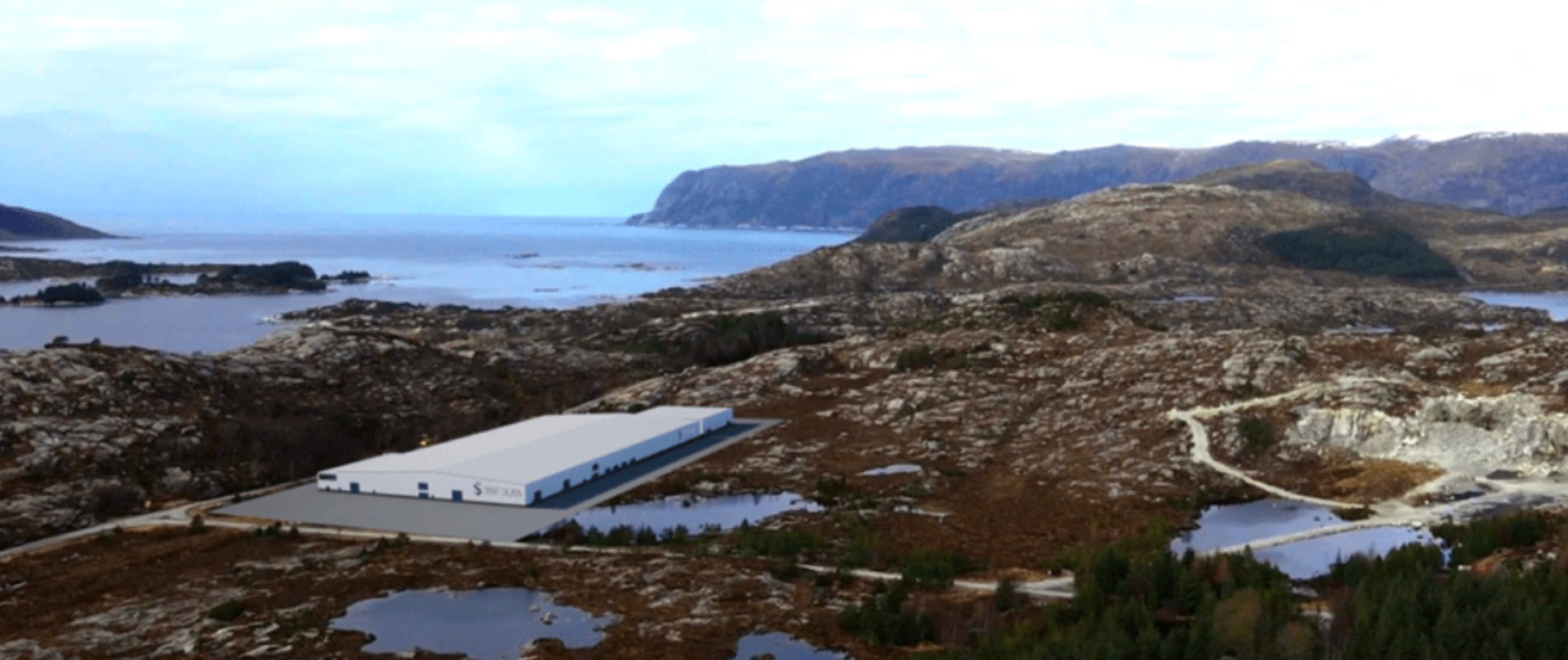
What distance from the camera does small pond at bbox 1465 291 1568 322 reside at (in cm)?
12293

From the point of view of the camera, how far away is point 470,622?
Answer: 2864 centimetres

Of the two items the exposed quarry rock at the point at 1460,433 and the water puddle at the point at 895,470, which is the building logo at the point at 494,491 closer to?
the water puddle at the point at 895,470

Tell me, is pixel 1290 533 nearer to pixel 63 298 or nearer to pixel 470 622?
pixel 470 622

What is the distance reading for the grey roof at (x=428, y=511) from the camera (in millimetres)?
37344

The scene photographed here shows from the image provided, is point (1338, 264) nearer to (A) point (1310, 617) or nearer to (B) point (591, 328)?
(B) point (591, 328)

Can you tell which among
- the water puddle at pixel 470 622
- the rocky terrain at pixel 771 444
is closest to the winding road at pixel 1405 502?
the rocky terrain at pixel 771 444

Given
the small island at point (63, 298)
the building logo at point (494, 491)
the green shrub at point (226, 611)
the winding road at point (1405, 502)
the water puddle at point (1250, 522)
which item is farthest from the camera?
the small island at point (63, 298)

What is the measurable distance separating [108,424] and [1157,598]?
1666 inches

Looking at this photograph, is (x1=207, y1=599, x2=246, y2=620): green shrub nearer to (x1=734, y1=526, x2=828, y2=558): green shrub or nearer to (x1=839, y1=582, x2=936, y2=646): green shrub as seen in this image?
(x1=734, y1=526, x2=828, y2=558): green shrub

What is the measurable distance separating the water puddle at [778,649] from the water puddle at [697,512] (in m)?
10.9

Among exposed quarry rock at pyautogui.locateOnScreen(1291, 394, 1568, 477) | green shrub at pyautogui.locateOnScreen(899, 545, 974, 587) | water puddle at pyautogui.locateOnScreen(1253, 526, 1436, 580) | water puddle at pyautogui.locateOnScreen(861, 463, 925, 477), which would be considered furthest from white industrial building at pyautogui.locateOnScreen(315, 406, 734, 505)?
exposed quarry rock at pyautogui.locateOnScreen(1291, 394, 1568, 477)

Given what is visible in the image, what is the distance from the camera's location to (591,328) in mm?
100625

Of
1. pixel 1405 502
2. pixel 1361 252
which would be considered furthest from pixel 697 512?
pixel 1361 252

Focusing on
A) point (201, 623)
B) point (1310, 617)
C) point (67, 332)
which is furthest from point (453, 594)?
Result: point (67, 332)
